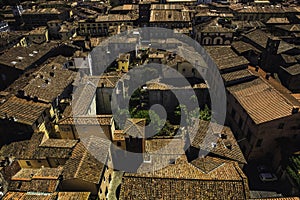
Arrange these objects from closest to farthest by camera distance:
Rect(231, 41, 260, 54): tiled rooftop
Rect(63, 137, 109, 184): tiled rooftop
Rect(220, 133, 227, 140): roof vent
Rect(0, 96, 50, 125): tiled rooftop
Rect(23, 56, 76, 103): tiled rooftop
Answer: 1. Rect(63, 137, 109, 184): tiled rooftop
2. Rect(220, 133, 227, 140): roof vent
3. Rect(0, 96, 50, 125): tiled rooftop
4. Rect(23, 56, 76, 103): tiled rooftop
5. Rect(231, 41, 260, 54): tiled rooftop

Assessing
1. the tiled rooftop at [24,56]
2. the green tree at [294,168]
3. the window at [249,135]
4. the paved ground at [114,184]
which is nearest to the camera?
the green tree at [294,168]

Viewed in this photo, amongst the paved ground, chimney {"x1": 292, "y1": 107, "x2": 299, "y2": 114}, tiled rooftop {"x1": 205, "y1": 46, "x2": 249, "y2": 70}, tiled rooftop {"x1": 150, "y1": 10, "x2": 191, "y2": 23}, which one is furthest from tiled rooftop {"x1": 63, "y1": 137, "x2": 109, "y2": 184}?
tiled rooftop {"x1": 150, "y1": 10, "x2": 191, "y2": 23}

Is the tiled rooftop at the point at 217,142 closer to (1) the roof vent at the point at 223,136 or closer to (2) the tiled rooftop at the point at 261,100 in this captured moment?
(1) the roof vent at the point at 223,136

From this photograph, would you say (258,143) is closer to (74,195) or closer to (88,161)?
(88,161)

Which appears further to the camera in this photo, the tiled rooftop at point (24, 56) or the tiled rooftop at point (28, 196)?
the tiled rooftop at point (24, 56)

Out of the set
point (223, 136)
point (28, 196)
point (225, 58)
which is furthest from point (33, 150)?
point (225, 58)

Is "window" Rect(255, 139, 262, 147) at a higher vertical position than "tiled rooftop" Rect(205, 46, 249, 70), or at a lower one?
lower

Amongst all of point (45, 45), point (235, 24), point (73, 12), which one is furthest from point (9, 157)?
point (73, 12)

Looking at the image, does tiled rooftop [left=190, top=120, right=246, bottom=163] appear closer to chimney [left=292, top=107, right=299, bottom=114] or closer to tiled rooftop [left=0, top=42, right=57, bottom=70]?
chimney [left=292, top=107, right=299, bottom=114]

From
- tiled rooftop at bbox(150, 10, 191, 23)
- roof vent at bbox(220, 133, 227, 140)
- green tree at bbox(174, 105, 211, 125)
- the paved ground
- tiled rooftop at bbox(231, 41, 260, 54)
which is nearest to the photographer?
the paved ground

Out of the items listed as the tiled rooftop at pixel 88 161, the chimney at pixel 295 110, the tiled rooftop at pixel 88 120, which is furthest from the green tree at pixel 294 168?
the tiled rooftop at pixel 88 120

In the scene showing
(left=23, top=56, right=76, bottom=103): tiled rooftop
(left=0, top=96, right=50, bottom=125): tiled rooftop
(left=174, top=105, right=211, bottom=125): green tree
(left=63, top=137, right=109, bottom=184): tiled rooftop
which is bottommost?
(left=174, top=105, right=211, bottom=125): green tree
